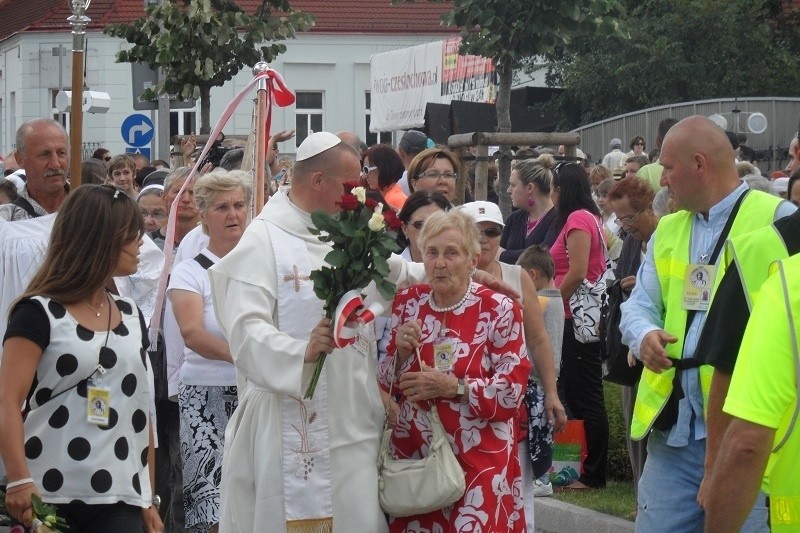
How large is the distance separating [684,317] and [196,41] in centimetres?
1115

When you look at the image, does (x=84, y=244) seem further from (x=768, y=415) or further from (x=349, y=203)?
(x=768, y=415)

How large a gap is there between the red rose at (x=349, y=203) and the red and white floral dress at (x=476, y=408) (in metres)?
0.81

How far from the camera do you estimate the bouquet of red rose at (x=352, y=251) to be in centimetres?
513

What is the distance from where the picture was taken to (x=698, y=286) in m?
5.47

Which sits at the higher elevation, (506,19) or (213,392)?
(506,19)

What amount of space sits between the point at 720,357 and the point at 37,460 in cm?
244

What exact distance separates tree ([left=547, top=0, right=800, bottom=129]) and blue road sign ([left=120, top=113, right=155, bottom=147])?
63.4ft

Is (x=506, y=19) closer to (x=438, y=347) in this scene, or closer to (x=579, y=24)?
(x=579, y=24)

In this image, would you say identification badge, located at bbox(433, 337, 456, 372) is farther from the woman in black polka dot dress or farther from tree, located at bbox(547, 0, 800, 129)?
tree, located at bbox(547, 0, 800, 129)

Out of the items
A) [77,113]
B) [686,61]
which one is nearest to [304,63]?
[686,61]

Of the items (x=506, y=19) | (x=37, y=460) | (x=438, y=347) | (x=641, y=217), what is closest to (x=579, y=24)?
(x=506, y=19)

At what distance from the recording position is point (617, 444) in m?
9.62

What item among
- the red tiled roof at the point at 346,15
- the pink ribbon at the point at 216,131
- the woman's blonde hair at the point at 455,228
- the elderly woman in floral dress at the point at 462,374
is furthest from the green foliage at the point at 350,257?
the red tiled roof at the point at 346,15

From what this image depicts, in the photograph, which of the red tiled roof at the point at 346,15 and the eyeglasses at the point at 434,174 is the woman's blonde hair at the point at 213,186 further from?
the red tiled roof at the point at 346,15
